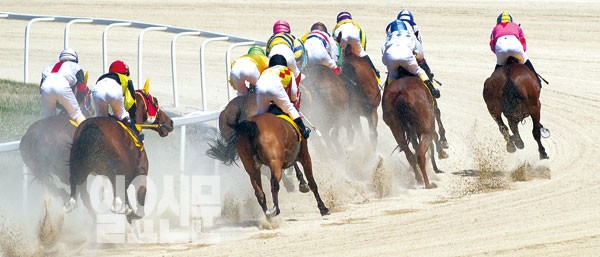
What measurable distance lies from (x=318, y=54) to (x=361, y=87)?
0.67 metres

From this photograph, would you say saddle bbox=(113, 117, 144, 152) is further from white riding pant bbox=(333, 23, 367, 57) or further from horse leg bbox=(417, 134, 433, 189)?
white riding pant bbox=(333, 23, 367, 57)

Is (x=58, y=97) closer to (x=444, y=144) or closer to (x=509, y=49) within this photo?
(x=509, y=49)

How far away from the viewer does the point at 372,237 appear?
10.2 meters

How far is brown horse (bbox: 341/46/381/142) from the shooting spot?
47.3ft

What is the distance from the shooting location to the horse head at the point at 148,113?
37.1ft

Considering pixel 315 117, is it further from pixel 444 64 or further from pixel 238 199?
pixel 444 64

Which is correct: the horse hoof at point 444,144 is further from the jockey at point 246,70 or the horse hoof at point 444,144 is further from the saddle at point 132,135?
the saddle at point 132,135

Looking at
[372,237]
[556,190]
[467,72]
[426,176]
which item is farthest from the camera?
[467,72]

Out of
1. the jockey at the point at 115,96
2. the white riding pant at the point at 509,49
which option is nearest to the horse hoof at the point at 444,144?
the white riding pant at the point at 509,49

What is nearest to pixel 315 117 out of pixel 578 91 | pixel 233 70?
pixel 233 70

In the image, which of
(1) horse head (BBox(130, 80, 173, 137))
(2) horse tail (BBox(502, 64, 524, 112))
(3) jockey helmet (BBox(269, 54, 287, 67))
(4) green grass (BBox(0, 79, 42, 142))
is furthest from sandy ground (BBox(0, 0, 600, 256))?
(4) green grass (BBox(0, 79, 42, 142))

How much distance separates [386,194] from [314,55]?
2.38 meters

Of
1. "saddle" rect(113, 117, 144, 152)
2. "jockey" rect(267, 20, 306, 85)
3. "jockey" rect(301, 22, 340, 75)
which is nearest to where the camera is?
"saddle" rect(113, 117, 144, 152)

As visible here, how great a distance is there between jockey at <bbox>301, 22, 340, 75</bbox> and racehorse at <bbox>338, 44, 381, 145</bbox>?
156 millimetres
